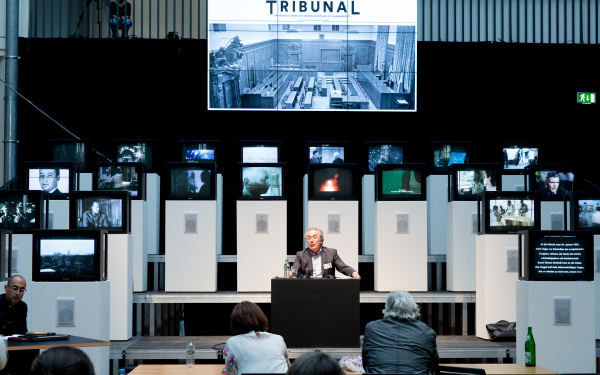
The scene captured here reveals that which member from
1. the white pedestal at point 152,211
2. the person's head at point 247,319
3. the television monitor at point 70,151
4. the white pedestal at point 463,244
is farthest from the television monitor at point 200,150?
the person's head at point 247,319

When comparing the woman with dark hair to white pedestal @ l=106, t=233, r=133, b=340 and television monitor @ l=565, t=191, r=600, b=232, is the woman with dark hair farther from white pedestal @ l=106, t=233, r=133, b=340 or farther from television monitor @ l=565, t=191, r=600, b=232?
television monitor @ l=565, t=191, r=600, b=232

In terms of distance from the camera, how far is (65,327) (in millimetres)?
7004

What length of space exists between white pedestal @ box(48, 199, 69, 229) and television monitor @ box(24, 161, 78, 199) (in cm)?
11

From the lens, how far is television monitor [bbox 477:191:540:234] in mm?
7875

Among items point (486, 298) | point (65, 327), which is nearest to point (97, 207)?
point (65, 327)

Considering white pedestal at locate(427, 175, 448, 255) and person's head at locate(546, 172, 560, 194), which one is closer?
person's head at locate(546, 172, 560, 194)

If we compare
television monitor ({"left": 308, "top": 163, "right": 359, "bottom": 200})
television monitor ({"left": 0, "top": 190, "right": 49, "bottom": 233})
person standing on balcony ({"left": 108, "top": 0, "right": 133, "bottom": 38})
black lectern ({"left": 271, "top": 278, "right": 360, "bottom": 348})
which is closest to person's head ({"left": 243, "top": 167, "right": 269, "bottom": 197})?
television monitor ({"left": 308, "top": 163, "right": 359, "bottom": 200})

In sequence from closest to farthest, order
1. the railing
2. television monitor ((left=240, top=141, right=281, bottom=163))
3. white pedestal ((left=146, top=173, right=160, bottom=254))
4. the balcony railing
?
white pedestal ((left=146, top=173, right=160, bottom=254)), television monitor ((left=240, top=141, right=281, bottom=163)), the balcony railing, the railing

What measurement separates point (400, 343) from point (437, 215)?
15.4 feet

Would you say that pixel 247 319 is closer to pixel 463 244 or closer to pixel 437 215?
pixel 463 244

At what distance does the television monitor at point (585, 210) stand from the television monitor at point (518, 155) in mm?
2208

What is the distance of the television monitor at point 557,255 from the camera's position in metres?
6.64

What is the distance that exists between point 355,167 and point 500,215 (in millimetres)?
1687

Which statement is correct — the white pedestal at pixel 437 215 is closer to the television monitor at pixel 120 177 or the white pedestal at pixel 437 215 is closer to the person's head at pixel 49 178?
the television monitor at pixel 120 177
